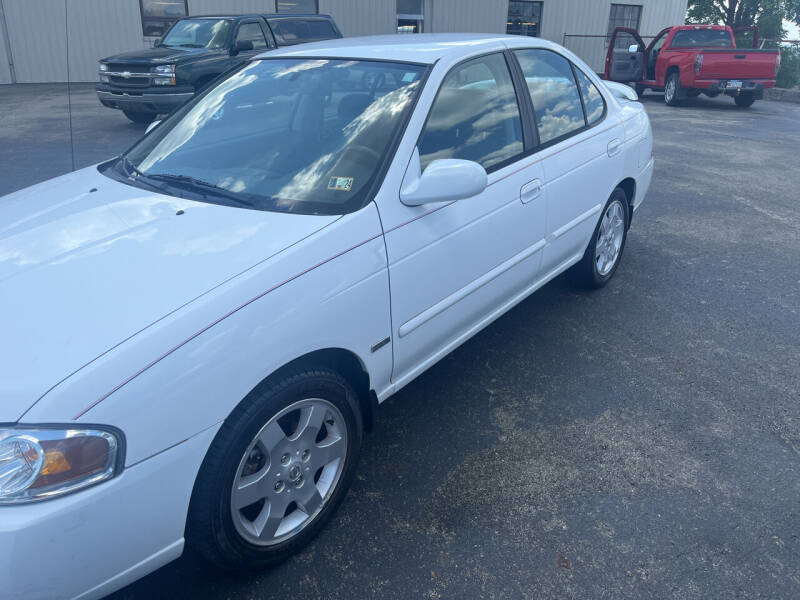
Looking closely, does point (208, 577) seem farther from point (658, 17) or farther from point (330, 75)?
point (658, 17)

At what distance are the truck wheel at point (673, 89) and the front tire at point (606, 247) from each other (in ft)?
38.6

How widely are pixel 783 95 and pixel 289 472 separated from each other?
19.2m

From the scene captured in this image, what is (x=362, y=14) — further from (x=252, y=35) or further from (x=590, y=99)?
(x=590, y=99)

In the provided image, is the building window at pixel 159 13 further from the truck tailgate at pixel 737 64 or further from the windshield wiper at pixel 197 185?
the windshield wiper at pixel 197 185

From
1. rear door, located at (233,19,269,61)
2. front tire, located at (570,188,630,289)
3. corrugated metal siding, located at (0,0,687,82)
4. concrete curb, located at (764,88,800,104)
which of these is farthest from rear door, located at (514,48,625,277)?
corrugated metal siding, located at (0,0,687,82)

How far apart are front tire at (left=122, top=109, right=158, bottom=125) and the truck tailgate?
36.8ft

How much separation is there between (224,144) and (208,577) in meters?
1.80

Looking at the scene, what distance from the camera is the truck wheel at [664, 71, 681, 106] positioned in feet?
48.6

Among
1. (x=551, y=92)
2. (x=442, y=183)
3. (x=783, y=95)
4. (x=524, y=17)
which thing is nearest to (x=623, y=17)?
(x=524, y=17)

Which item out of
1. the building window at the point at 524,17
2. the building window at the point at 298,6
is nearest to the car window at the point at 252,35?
the building window at the point at 298,6

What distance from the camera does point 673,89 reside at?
49.2ft

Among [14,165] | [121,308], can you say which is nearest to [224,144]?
[121,308]

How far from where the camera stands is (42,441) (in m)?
1.65

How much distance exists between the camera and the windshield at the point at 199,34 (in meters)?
11.2
